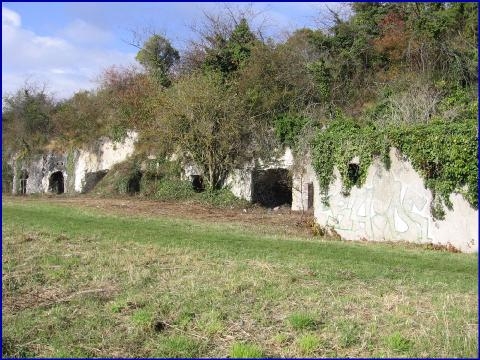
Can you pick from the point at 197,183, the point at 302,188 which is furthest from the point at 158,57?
the point at 302,188

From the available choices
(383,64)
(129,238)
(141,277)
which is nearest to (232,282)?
(141,277)

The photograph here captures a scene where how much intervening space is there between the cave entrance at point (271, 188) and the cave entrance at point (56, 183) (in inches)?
708

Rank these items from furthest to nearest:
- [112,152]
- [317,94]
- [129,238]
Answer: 1. [112,152]
2. [317,94]
3. [129,238]

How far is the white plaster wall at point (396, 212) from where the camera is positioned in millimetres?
16609

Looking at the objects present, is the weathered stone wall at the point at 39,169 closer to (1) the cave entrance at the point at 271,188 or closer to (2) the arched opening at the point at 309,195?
(1) the cave entrance at the point at 271,188

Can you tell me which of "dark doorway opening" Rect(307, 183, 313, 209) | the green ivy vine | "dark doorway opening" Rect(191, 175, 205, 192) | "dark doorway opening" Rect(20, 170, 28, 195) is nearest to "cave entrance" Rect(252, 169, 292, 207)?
"dark doorway opening" Rect(307, 183, 313, 209)

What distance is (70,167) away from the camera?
128 feet

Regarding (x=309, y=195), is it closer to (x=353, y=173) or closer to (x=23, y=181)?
(x=353, y=173)

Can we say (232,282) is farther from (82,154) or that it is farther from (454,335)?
(82,154)

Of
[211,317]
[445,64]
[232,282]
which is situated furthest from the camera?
[445,64]

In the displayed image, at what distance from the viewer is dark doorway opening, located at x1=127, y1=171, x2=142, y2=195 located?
3256cm

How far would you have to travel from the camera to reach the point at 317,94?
31109 millimetres

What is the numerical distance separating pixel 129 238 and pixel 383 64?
75.2ft

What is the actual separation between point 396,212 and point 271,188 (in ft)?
39.9
